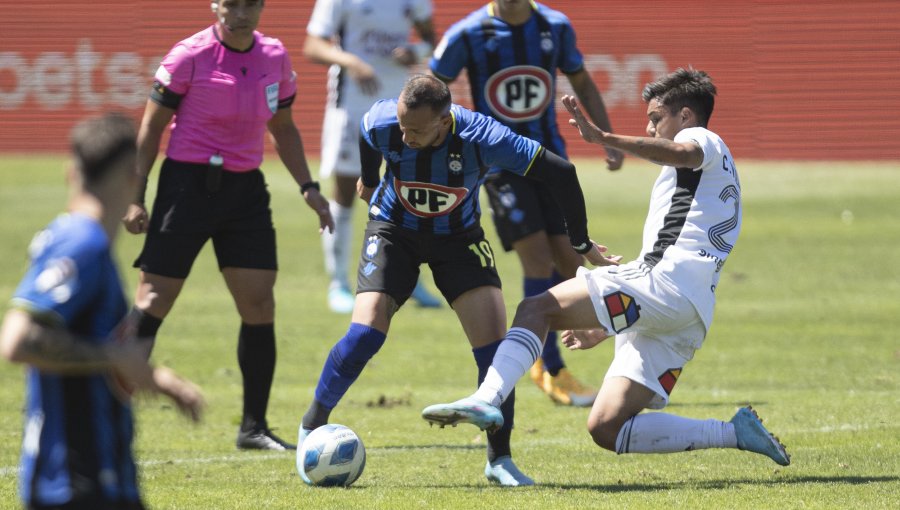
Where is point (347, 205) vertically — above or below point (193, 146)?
below

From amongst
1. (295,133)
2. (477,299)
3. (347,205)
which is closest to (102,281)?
(477,299)

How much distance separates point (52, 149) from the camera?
23891 mm

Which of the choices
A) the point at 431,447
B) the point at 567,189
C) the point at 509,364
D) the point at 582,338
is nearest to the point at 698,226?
the point at 567,189

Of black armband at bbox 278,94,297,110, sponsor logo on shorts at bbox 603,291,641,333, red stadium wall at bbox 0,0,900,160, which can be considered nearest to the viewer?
sponsor logo on shorts at bbox 603,291,641,333

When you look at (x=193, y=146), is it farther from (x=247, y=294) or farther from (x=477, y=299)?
(x=477, y=299)

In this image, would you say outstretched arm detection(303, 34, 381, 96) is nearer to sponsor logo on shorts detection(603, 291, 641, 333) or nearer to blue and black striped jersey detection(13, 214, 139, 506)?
sponsor logo on shorts detection(603, 291, 641, 333)

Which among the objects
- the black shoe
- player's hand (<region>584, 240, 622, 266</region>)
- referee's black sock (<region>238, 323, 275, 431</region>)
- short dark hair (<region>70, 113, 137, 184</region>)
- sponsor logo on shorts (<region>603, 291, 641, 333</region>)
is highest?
short dark hair (<region>70, 113, 137, 184</region>)

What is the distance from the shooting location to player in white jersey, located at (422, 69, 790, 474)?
5.83m

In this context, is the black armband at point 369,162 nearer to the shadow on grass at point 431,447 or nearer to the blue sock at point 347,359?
the blue sock at point 347,359

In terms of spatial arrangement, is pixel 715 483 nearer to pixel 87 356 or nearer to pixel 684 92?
pixel 684 92

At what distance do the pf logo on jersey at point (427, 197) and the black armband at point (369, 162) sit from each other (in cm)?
20

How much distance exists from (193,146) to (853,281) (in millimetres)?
8607

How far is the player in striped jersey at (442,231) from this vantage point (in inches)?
239

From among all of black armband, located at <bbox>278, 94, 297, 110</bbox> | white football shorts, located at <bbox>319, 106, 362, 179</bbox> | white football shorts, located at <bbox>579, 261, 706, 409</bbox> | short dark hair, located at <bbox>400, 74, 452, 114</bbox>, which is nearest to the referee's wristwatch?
black armband, located at <bbox>278, 94, 297, 110</bbox>
